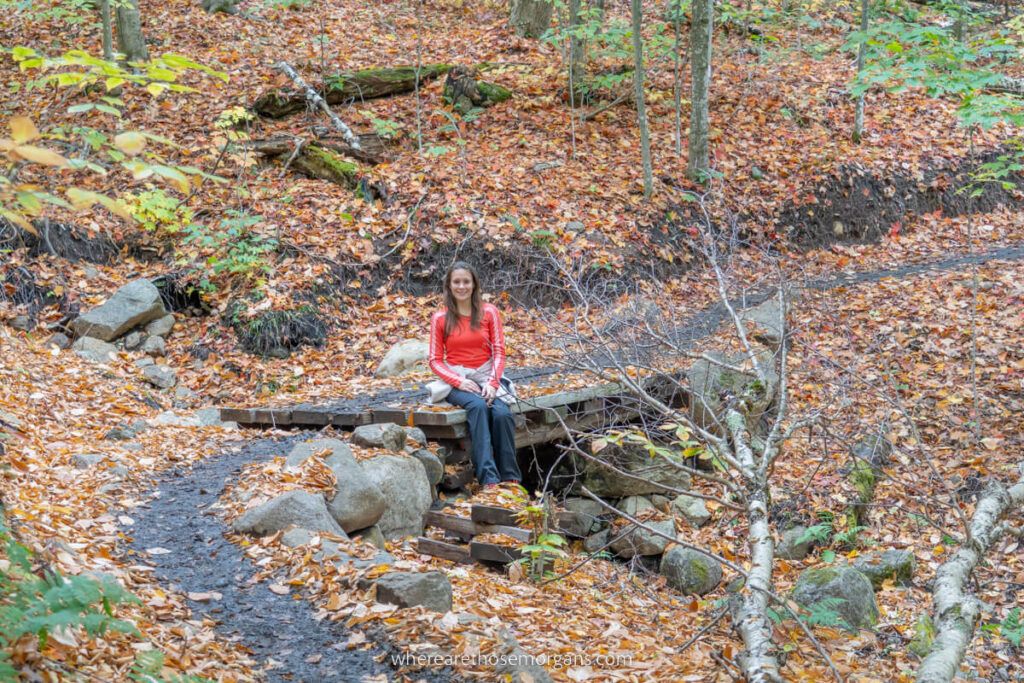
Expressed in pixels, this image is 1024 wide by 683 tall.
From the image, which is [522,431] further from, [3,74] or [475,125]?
[3,74]

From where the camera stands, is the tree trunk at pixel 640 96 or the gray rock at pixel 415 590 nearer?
the gray rock at pixel 415 590

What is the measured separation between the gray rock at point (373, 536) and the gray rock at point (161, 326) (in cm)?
547

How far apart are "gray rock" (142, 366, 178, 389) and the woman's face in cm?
409

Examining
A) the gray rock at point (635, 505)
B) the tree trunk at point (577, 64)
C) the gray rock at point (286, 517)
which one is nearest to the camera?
the gray rock at point (286, 517)

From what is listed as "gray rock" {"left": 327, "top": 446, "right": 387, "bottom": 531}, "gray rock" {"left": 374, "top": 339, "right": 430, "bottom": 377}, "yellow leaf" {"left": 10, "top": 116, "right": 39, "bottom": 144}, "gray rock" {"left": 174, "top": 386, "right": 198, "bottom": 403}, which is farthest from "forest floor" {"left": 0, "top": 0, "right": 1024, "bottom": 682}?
"yellow leaf" {"left": 10, "top": 116, "right": 39, "bottom": 144}

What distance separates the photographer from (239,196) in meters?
11.6

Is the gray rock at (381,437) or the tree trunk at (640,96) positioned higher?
the tree trunk at (640,96)

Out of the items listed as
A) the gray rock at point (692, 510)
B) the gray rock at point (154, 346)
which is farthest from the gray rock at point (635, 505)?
the gray rock at point (154, 346)

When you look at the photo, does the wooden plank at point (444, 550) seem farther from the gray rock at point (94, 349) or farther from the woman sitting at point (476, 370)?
the gray rock at point (94, 349)

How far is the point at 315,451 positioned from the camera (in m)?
6.04

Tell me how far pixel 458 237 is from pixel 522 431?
4.33m

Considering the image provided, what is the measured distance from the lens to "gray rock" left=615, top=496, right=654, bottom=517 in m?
8.23

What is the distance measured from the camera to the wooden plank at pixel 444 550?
19.3 ft

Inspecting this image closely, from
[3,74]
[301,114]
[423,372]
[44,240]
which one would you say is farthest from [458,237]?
[3,74]
